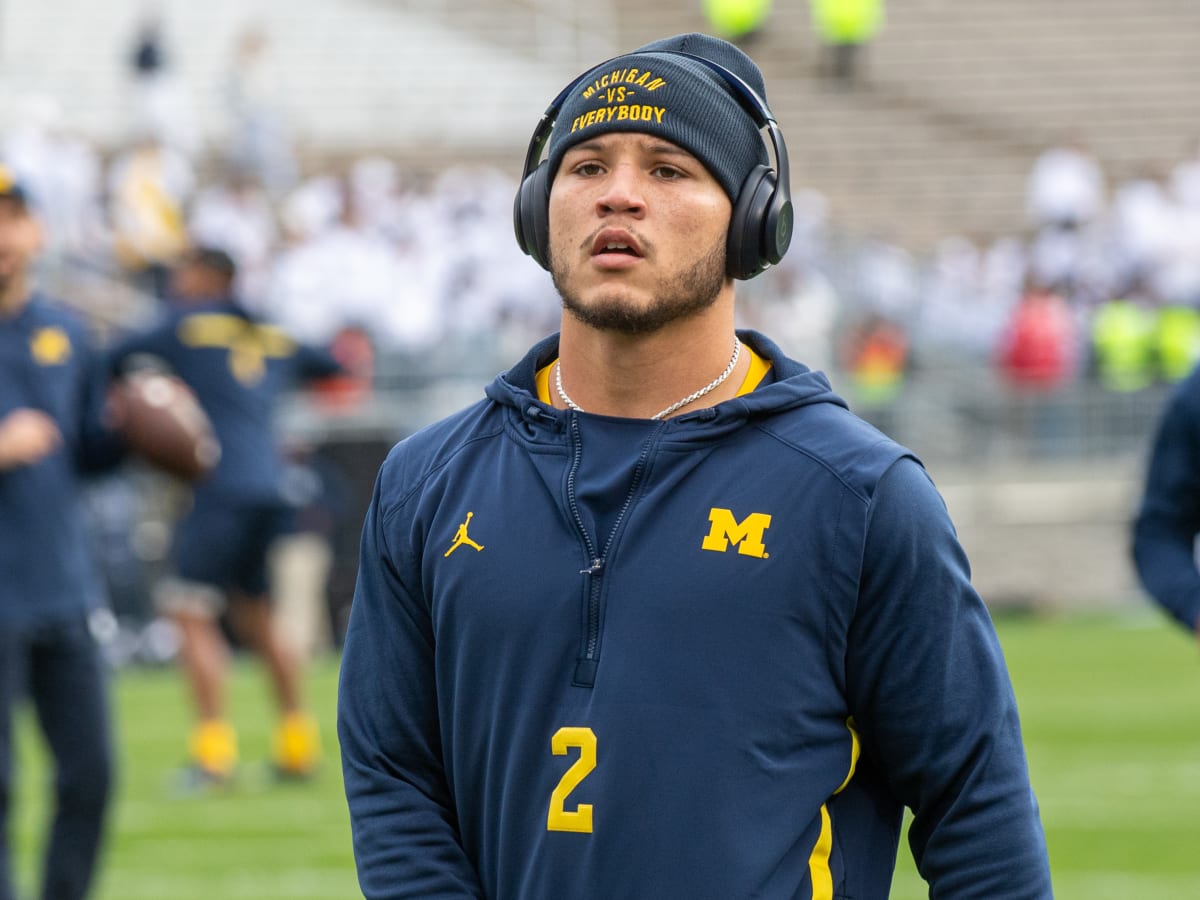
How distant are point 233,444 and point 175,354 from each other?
0.48m

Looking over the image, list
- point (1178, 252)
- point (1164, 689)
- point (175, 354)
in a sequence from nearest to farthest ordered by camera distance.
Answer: point (175, 354), point (1164, 689), point (1178, 252)

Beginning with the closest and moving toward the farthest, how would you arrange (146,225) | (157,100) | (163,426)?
(163,426) < (146,225) < (157,100)

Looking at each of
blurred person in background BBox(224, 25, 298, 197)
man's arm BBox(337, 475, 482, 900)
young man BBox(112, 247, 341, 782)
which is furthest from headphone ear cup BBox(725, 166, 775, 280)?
blurred person in background BBox(224, 25, 298, 197)

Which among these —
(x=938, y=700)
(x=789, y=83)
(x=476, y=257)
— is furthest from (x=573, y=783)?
(x=789, y=83)

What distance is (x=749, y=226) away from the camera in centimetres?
266

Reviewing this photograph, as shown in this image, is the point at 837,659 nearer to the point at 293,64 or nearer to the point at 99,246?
the point at 99,246

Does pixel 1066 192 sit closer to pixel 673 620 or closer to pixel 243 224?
pixel 243 224

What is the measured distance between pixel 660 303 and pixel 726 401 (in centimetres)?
15

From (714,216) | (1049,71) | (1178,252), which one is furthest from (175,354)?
(1049,71)

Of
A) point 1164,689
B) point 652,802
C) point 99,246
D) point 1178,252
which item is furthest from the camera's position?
point 1178,252

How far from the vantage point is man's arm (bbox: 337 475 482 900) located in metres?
2.67

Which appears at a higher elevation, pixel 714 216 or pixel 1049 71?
pixel 1049 71

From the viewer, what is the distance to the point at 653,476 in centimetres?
262

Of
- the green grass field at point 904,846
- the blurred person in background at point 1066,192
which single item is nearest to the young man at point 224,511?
the green grass field at point 904,846
